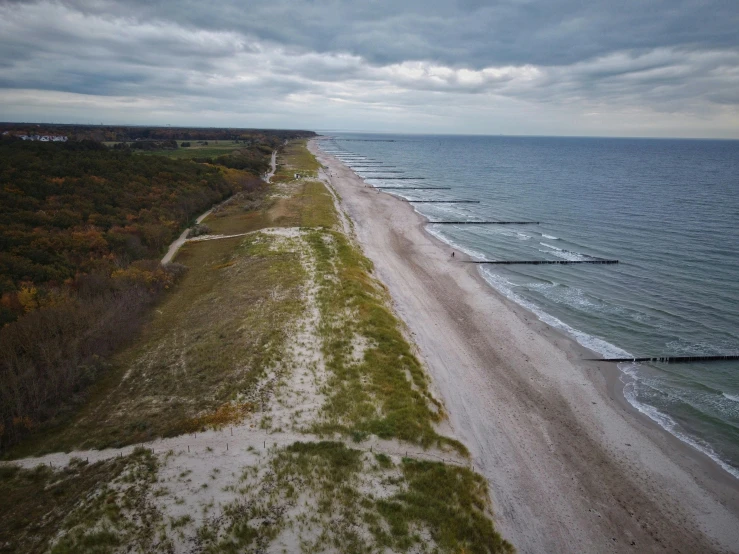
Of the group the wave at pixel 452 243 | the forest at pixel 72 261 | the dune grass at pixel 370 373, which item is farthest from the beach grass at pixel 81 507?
the wave at pixel 452 243

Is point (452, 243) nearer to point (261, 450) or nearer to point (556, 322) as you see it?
point (556, 322)

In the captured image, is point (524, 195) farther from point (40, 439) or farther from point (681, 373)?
point (40, 439)

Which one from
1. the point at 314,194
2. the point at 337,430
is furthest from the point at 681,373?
the point at 314,194

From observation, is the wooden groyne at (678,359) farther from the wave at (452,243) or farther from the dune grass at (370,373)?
the wave at (452,243)

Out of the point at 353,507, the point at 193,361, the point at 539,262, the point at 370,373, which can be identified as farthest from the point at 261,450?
the point at 539,262

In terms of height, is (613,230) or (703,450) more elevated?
(613,230)

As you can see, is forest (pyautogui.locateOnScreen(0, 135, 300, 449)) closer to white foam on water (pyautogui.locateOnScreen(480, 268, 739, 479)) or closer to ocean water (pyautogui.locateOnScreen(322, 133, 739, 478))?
white foam on water (pyautogui.locateOnScreen(480, 268, 739, 479))
